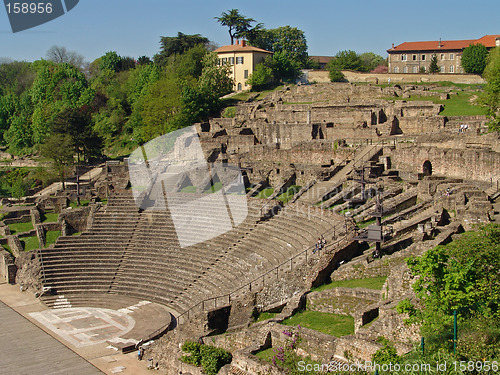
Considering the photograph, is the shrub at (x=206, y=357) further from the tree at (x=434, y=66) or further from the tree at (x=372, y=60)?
the tree at (x=372, y=60)

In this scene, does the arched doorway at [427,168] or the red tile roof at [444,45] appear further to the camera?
the red tile roof at [444,45]

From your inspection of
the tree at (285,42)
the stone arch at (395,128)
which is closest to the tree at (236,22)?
the tree at (285,42)

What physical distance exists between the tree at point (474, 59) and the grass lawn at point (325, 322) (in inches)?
2038

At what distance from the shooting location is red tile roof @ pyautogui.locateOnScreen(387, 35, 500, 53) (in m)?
71.8

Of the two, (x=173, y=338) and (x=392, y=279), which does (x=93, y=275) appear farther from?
(x=392, y=279)

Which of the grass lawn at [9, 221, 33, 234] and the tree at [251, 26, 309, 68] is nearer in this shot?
the grass lawn at [9, 221, 33, 234]

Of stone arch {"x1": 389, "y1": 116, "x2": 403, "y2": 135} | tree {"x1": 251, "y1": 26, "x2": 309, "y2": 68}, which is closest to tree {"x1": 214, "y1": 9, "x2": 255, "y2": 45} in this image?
tree {"x1": 251, "y1": 26, "x2": 309, "y2": 68}

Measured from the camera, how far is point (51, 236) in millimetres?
38625

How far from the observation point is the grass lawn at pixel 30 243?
37.5 meters

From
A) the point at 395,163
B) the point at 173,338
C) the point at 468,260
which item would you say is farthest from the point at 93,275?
the point at 468,260

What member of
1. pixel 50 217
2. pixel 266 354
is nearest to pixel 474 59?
pixel 50 217

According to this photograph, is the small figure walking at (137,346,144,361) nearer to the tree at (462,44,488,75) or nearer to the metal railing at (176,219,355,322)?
the metal railing at (176,219,355,322)

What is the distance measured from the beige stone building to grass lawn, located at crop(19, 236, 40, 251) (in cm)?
5262

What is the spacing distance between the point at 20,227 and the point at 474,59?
5090cm
